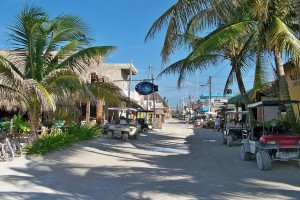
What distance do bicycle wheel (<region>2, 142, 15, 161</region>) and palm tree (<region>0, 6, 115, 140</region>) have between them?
1646 millimetres

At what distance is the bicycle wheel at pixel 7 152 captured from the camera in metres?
12.9

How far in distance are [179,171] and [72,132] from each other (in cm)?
1086

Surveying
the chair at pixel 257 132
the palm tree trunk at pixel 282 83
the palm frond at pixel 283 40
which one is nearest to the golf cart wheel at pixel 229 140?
the palm tree trunk at pixel 282 83

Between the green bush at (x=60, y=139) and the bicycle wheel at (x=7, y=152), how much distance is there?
1.34m

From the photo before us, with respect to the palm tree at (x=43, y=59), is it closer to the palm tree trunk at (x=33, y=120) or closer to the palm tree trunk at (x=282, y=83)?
the palm tree trunk at (x=33, y=120)

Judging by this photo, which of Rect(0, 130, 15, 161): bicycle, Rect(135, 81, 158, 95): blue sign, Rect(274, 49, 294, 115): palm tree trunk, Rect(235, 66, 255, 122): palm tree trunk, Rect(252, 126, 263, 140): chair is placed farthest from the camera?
Rect(135, 81, 158, 95): blue sign

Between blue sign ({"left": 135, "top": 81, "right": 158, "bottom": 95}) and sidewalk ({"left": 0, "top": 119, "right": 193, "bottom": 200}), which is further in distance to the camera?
blue sign ({"left": 135, "top": 81, "right": 158, "bottom": 95})

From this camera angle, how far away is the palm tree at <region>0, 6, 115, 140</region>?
14.0m

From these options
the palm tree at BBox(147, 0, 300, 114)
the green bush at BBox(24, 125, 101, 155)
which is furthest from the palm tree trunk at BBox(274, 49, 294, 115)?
the green bush at BBox(24, 125, 101, 155)

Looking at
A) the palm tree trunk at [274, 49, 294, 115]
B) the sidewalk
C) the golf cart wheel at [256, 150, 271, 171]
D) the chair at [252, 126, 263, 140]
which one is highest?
the palm tree trunk at [274, 49, 294, 115]

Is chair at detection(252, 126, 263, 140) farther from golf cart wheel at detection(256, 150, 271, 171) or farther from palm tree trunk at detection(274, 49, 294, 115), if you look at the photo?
palm tree trunk at detection(274, 49, 294, 115)

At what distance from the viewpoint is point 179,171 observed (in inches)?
456

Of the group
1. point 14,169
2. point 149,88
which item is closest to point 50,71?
point 14,169

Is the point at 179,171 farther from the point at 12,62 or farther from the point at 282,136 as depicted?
the point at 12,62
